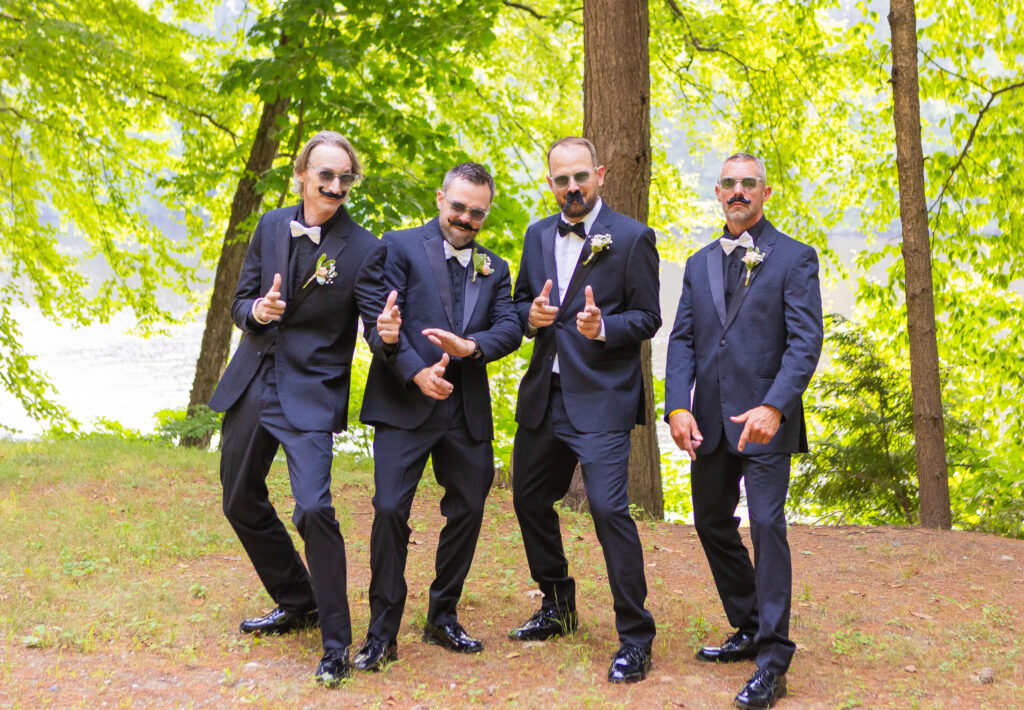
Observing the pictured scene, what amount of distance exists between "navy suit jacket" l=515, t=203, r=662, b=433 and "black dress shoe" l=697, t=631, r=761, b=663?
120 cm

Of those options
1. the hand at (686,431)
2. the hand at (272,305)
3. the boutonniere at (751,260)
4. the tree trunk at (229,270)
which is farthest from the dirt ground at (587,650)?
the tree trunk at (229,270)

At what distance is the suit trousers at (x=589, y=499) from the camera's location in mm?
4316

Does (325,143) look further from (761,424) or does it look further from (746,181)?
(761,424)

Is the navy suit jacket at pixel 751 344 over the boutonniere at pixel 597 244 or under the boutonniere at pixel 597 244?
under

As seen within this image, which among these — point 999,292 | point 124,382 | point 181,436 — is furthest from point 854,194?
point 124,382

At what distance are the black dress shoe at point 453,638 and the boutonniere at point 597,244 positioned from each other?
1955mm

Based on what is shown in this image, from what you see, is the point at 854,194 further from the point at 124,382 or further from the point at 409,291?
the point at 124,382

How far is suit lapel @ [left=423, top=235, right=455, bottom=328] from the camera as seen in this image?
14.7ft

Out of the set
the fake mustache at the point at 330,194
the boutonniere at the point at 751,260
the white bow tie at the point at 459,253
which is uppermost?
the fake mustache at the point at 330,194

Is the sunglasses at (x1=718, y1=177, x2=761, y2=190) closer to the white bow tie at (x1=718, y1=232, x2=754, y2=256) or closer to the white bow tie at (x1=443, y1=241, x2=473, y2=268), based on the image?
the white bow tie at (x1=718, y1=232, x2=754, y2=256)

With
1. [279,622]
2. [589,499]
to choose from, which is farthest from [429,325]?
[279,622]

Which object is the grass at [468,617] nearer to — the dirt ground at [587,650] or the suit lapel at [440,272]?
the dirt ground at [587,650]

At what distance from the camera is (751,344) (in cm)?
431

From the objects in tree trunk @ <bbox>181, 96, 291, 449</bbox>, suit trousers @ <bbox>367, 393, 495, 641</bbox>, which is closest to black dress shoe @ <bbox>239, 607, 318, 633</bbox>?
suit trousers @ <bbox>367, 393, 495, 641</bbox>
